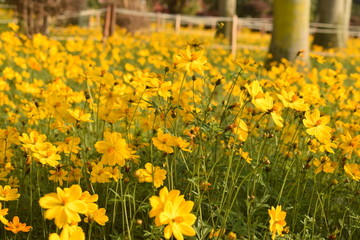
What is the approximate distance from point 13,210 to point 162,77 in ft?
2.54

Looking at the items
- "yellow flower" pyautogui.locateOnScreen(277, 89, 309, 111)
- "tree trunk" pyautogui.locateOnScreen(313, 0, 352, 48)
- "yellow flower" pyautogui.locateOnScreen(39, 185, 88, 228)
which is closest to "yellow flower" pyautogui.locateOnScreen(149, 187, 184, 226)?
"yellow flower" pyautogui.locateOnScreen(39, 185, 88, 228)

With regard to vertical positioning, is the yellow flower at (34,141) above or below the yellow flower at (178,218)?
above

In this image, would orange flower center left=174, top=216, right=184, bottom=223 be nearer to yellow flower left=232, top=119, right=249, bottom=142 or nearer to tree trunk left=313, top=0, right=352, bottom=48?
yellow flower left=232, top=119, right=249, bottom=142

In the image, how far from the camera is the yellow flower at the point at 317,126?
1.45 meters

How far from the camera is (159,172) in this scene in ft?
4.70

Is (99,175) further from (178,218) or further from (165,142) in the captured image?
(178,218)

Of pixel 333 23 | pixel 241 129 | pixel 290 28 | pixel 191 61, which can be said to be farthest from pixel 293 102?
pixel 333 23

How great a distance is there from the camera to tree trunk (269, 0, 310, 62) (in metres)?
6.30

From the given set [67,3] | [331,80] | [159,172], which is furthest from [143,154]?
[67,3]

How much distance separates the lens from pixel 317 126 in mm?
1478

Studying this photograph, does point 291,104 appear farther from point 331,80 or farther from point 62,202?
point 331,80

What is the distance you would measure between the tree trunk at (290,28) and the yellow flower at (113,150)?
17.4ft

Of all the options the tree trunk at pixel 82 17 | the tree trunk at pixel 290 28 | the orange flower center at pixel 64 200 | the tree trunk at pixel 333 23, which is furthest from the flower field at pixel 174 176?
the tree trunk at pixel 82 17

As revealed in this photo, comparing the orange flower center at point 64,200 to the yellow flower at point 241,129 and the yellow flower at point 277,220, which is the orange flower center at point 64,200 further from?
the yellow flower at point 241,129
